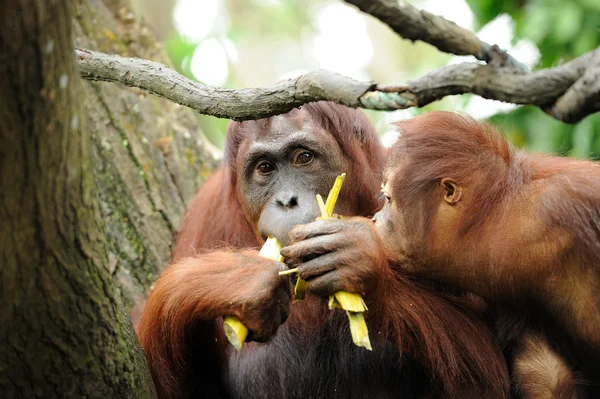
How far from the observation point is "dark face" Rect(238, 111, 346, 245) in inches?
177

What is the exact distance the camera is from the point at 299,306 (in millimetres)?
4625

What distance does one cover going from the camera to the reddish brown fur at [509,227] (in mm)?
3512

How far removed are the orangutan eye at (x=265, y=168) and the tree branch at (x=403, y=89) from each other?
126cm

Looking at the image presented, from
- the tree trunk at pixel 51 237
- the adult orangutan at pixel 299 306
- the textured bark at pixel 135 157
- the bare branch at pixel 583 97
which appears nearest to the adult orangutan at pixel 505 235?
the adult orangutan at pixel 299 306

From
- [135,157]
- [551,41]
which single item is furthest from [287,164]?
[551,41]

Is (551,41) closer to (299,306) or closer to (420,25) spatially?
(299,306)

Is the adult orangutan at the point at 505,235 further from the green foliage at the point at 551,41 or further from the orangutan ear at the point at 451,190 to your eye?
the green foliage at the point at 551,41

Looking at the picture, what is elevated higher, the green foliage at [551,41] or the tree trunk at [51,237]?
the green foliage at [551,41]

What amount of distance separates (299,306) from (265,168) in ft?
2.82

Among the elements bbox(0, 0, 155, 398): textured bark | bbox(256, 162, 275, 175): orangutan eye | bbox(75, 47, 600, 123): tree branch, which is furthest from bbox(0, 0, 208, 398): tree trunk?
bbox(256, 162, 275, 175): orangutan eye

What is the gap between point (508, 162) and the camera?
3.89 meters

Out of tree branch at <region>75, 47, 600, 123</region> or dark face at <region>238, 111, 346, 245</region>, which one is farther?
dark face at <region>238, 111, 346, 245</region>

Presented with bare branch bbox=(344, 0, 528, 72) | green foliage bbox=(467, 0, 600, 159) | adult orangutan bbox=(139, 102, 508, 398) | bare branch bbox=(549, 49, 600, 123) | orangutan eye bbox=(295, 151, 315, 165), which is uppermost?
green foliage bbox=(467, 0, 600, 159)

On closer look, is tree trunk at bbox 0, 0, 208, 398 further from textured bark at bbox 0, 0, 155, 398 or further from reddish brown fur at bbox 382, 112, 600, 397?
reddish brown fur at bbox 382, 112, 600, 397
